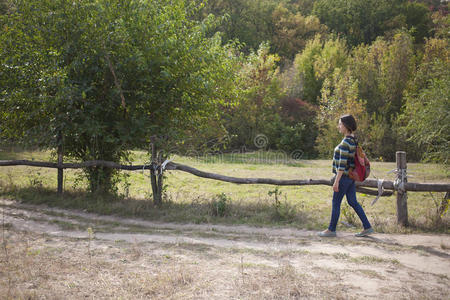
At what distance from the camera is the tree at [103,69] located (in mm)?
8625

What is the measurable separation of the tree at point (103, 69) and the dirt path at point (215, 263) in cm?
270

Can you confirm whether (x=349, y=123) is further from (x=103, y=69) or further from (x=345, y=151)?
(x=103, y=69)

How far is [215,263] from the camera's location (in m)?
5.17

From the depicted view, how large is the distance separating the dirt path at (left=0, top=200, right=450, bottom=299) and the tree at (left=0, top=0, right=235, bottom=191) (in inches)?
106

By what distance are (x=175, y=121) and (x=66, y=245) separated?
4.30 meters

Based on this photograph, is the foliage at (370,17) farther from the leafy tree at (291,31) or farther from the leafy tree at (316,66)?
the leafy tree at (316,66)

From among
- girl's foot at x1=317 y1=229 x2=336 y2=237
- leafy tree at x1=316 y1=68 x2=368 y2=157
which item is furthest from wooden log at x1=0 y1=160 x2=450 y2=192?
leafy tree at x1=316 y1=68 x2=368 y2=157

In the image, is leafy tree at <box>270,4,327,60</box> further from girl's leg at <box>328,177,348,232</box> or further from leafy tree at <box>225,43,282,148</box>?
girl's leg at <box>328,177,348,232</box>

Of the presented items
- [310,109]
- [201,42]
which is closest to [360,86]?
[310,109]

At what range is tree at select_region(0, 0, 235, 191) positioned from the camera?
28.3 feet

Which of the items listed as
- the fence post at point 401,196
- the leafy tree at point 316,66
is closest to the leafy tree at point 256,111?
the leafy tree at point 316,66

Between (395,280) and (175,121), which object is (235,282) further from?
(175,121)

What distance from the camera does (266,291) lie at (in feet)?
13.7

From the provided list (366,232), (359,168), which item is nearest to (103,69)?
(359,168)
